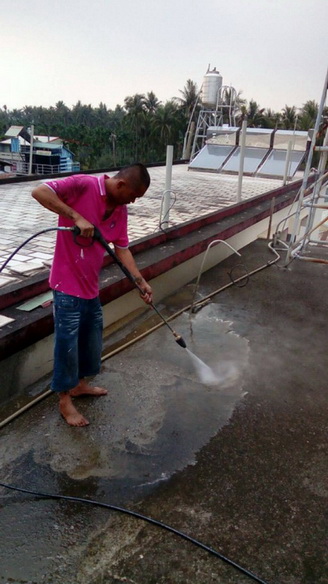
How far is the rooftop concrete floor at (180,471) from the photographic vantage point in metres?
1.76

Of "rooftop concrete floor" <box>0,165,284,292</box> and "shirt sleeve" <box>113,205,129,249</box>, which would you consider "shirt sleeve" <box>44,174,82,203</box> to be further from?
"rooftop concrete floor" <box>0,165,284,292</box>

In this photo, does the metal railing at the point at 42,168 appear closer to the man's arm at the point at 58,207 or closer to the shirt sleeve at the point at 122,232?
the shirt sleeve at the point at 122,232

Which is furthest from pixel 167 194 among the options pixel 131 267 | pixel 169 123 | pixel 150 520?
pixel 169 123

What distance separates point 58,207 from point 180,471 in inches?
62.5

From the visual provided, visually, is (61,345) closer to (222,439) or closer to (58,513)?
(58,513)

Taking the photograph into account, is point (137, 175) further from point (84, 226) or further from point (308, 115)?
Answer: point (308, 115)

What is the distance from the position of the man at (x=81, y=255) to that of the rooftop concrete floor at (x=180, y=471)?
0.34 meters

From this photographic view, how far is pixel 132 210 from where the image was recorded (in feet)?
23.5

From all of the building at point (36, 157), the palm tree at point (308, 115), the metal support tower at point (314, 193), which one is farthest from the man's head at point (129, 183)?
the palm tree at point (308, 115)

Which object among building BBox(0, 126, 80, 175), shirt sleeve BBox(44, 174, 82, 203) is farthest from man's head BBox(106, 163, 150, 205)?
building BBox(0, 126, 80, 175)

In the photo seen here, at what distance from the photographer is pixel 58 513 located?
1978mm

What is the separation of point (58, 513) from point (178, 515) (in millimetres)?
585

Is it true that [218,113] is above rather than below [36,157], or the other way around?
above

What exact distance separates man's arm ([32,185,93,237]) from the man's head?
235 millimetres
